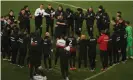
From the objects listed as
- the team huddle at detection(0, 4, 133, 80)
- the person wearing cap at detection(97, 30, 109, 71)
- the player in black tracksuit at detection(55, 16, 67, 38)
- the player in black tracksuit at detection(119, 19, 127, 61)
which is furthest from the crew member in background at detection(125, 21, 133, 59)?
the player in black tracksuit at detection(55, 16, 67, 38)

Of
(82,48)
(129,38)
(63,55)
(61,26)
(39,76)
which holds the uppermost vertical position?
(61,26)

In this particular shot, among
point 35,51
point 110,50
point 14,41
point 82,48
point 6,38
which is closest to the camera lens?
point 35,51

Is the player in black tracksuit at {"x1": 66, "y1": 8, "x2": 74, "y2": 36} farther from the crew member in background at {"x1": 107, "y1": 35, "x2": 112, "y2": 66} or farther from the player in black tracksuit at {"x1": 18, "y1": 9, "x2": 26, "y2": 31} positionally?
the crew member in background at {"x1": 107, "y1": 35, "x2": 112, "y2": 66}

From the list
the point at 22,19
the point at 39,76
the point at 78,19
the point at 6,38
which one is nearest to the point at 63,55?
the point at 39,76

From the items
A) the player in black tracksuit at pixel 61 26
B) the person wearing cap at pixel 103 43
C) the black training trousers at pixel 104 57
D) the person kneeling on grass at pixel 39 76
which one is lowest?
the person kneeling on grass at pixel 39 76

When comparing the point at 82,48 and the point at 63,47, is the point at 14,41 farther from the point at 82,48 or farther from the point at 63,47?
the point at 82,48

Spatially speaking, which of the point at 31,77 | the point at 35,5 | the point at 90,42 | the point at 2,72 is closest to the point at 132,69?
A: the point at 90,42

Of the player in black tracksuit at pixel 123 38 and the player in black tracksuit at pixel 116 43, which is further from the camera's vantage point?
the player in black tracksuit at pixel 123 38

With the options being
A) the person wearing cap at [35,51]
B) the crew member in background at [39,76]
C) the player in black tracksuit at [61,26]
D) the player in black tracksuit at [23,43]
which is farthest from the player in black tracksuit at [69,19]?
the crew member in background at [39,76]

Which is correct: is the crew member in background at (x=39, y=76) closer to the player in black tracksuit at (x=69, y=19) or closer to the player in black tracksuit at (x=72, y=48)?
the player in black tracksuit at (x=72, y=48)

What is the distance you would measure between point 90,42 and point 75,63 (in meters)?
1.95

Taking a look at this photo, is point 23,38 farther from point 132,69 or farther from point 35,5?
point 35,5

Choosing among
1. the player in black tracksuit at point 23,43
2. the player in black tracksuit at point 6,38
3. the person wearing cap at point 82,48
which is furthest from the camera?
the player in black tracksuit at point 6,38

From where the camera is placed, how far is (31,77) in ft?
63.6
